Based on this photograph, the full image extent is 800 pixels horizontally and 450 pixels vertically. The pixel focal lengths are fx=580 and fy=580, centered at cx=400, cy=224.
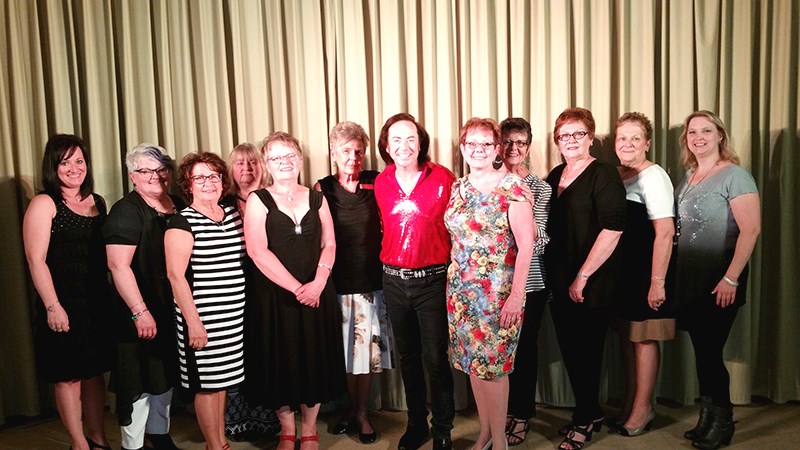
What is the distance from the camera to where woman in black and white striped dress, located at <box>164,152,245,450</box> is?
255 centimetres

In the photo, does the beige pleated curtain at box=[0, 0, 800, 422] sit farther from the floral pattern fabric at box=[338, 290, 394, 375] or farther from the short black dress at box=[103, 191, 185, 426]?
the short black dress at box=[103, 191, 185, 426]

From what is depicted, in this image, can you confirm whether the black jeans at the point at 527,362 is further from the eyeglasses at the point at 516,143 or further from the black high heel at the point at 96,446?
the black high heel at the point at 96,446

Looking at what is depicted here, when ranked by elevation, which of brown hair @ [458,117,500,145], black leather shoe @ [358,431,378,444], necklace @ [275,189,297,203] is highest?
brown hair @ [458,117,500,145]

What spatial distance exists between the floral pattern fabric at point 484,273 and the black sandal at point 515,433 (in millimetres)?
588

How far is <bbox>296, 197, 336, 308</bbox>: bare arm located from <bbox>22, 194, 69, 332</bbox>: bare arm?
1129mm

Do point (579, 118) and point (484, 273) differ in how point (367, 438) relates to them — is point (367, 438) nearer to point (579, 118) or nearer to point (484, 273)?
point (484, 273)

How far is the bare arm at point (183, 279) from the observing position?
252 cm

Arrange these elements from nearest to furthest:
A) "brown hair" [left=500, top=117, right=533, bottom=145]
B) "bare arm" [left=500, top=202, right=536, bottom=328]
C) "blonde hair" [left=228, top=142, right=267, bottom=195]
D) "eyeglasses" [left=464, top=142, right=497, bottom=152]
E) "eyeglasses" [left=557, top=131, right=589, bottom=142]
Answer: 1. "bare arm" [left=500, top=202, right=536, bottom=328]
2. "eyeglasses" [left=464, top=142, right=497, bottom=152]
3. "eyeglasses" [left=557, top=131, right=589, bottom=142]
4. "brown hair" [left=500, top=117, right=533, bottom=145]
5. "blonde hair" [left=228, top=142, right=267, bottom=195]

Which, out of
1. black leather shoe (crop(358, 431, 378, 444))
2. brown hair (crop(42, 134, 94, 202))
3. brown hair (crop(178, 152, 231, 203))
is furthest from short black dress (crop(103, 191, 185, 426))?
black leather shoe (crop(358, 431, 378, 444))

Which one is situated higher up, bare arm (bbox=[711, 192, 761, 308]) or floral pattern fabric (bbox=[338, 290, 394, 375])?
bare arm (bbox=[711, 192, 761, 308])

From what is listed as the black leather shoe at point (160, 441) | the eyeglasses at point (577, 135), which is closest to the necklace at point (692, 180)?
the eyeglasses at point (577, 135)

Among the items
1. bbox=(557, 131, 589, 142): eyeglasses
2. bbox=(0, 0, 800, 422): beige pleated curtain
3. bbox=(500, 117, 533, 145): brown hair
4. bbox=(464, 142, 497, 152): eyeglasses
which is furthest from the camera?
bbox=(0, 0, 800, 422): beige pleated curtain

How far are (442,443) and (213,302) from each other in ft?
4.31

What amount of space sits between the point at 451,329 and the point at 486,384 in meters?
0.29
